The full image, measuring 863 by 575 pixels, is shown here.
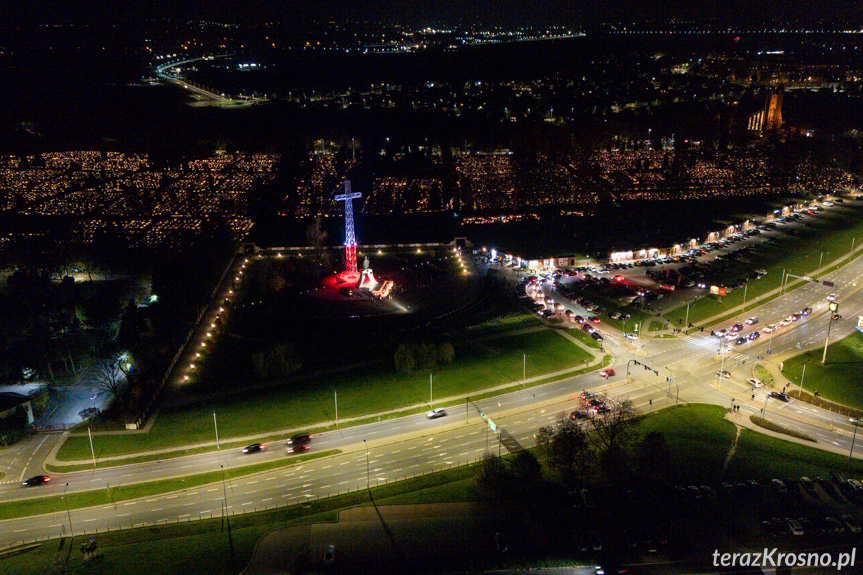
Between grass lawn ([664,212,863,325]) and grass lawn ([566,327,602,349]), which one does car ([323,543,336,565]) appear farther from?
grass lawn ([664,212,863,325])

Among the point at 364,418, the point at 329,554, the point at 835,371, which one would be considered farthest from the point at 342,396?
the point at 835,371

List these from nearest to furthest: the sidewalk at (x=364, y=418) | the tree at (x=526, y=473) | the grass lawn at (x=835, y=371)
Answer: the tree at (x=526, y=473) < the sidewalk at (x=364, y=418) < the grass lawn at (x=835, y=371)

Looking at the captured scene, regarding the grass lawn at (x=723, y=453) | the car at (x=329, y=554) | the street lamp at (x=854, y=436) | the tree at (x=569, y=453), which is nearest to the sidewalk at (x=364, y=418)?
the grass lawn at (x=723, y=453)

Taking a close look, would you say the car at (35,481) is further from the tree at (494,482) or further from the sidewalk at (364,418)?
the tree at (494,482)

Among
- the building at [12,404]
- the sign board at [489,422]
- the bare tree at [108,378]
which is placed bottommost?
the sign board at [489,422]

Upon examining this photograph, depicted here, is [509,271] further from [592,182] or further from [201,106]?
[201,106]

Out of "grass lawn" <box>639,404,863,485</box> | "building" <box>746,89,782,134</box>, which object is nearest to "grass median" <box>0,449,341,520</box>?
"grass lawn" <box>639,404,863,485</box>

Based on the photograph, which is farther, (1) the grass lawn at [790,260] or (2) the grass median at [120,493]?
(1) the grass lawn at [790,260]
